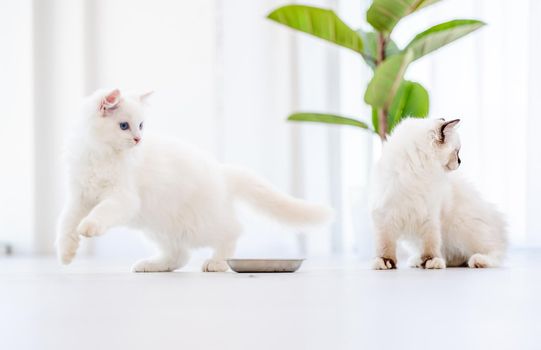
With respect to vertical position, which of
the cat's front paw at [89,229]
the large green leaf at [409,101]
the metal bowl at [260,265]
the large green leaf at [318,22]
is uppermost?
the large green leaf at [318,22]

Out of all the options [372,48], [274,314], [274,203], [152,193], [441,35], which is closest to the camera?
[274,314]

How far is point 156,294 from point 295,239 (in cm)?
288

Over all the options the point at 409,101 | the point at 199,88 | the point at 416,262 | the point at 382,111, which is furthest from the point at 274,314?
the point at 199,88

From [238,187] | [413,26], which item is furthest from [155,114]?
[238,187]

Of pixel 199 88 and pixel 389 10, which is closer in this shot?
pixel 389 10

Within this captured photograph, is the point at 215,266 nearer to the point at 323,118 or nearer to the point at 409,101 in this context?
the point at 323,118

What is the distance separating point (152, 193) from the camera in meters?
2.43

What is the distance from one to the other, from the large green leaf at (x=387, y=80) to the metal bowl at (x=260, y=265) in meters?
1.09

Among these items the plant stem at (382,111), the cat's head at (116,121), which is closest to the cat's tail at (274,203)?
the cat's head at (116,121)

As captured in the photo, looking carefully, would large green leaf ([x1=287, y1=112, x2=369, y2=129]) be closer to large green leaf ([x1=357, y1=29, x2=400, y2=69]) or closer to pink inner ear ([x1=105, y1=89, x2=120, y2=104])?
large green leaf ([x1=357, y1=29, x2=400, y2=69])

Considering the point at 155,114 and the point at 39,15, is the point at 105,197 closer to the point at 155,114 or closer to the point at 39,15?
the point at 155,114

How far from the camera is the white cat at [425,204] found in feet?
8.18

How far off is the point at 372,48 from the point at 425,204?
53.8 inches

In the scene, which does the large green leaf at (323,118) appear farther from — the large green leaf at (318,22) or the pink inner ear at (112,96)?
the pink inner ear at (112,96)
